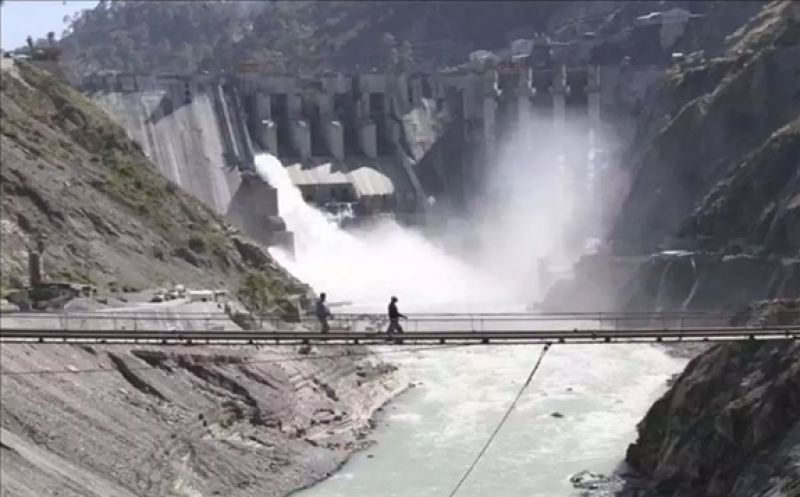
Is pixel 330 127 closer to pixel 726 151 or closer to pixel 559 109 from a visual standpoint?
pixel 559 109

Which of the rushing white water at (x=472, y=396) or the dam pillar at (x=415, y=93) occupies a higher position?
the dam pillar at (x=415, y=93)

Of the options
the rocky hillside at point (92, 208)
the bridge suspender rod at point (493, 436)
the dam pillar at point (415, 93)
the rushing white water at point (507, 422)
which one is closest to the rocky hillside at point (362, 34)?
the dam pillar at point (415, 93)

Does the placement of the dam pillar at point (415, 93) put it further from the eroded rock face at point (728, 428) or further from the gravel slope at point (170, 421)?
the eroded rock face at point (728, 428)

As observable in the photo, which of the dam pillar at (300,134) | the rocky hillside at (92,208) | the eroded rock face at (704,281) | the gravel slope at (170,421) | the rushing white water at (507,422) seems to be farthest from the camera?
the dam pillar at (300,134)

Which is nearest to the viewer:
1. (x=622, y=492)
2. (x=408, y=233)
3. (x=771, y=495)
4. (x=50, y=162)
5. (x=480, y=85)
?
(x=771, y=495)

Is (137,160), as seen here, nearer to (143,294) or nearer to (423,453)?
(143,294)

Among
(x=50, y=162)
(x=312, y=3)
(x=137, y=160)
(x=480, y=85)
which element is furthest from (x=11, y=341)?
(x=312, y=3)
